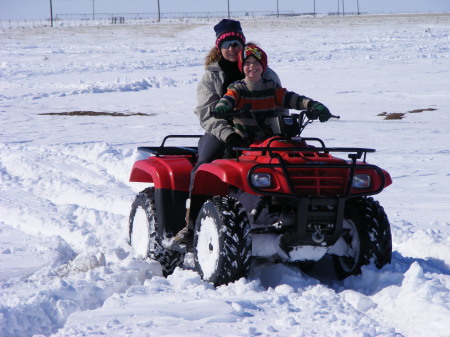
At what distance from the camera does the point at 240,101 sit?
16.3 ft

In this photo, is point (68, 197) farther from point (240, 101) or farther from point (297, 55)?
point (297, 55)

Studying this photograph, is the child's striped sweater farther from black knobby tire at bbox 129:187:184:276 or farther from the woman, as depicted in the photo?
black knobby tire at bbox 129:187:184:276

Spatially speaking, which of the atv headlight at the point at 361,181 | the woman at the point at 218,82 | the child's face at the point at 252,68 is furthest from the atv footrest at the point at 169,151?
the atv headlight at the point at 361,181

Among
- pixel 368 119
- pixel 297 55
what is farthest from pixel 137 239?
pixel 297 55

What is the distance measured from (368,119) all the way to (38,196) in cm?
792

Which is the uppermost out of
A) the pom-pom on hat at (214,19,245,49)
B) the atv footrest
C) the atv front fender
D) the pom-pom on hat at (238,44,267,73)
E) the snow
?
the pom-pom on hat at (214,19,245,49)

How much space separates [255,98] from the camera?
16.4ft

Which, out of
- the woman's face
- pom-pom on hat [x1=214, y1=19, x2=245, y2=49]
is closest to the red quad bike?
the woman's face

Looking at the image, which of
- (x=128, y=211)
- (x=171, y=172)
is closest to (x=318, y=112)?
(x=171, y=172)

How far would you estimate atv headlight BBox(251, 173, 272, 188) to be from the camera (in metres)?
4.27

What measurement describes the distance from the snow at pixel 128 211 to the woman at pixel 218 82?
0.90 m

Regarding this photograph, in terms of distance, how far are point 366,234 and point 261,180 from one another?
2.76ft

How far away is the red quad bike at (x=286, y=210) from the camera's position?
431 centimetres

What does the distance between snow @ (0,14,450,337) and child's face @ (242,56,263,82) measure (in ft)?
4.36
